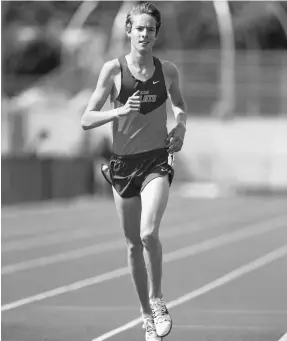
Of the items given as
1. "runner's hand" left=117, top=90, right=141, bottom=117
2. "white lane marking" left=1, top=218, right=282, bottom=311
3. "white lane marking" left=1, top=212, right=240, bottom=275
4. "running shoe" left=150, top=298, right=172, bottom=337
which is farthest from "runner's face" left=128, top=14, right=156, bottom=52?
"white lane marking" left=1, top=212, right=240, bottom=275

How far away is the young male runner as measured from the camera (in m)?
8.44

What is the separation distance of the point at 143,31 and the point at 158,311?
176 cm

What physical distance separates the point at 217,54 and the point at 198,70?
2412 mm

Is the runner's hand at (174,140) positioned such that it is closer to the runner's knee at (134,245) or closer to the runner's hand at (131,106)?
the runner's hand at (131,106)

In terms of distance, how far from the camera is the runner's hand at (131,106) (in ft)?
26.7

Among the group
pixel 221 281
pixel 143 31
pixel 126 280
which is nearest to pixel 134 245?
pixel 143 31

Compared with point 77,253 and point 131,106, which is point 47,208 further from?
point 131,106

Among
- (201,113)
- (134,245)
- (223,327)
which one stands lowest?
(201,113)

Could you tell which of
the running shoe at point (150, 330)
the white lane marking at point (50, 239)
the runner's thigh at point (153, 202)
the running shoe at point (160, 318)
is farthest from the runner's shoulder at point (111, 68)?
the white lane marking at point (50, 239)

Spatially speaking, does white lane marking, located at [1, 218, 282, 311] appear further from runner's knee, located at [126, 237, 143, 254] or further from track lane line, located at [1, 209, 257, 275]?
runner's knee, located at [126, 237, 143, 254]

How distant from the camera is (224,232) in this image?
22.6 metres

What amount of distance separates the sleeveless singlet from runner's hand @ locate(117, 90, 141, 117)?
0.25 m

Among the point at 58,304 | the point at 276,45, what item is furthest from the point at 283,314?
the point at 276,45

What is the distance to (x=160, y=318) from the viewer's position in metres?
8.49
